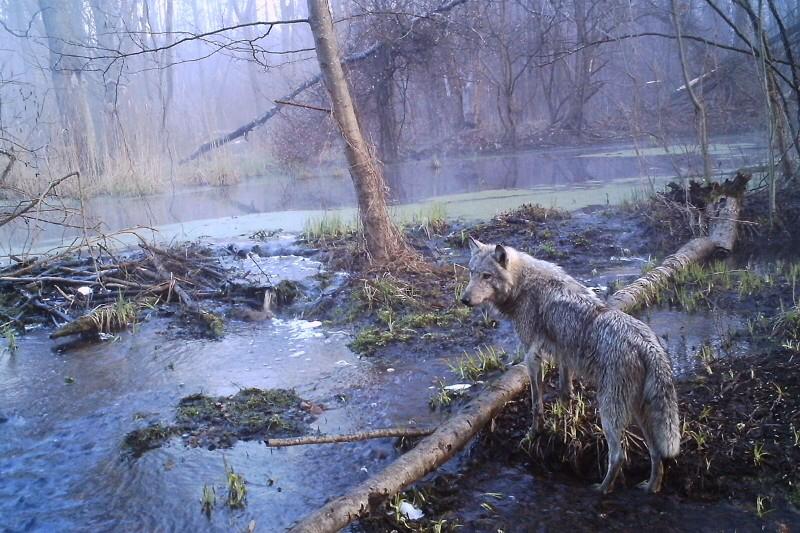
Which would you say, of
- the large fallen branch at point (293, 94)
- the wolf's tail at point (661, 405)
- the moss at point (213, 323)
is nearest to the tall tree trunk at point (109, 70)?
the large fallen branch at point (293, 94)

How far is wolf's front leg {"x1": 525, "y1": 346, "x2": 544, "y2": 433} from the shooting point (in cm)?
520

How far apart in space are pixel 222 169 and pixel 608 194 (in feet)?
44.9

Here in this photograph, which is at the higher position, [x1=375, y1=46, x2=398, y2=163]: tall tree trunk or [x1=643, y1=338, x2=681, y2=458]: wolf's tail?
[x1=375, y1=46, x2=398, y2=163]: tall tree trunk

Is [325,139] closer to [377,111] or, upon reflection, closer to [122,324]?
[377,111]

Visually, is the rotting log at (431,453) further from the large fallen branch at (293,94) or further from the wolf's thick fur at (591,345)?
the large fallen branch at (293,94)

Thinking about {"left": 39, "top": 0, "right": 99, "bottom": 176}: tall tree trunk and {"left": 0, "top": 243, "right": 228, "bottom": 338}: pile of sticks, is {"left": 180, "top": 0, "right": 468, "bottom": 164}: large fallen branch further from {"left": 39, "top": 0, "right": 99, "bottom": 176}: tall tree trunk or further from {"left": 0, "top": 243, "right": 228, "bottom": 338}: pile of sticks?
{"left": 0, "top": 243, "right": 228, "bottom": 338}: pile of sticks

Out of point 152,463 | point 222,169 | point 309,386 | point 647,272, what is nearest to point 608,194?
point 647,272

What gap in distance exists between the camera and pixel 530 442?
5.16 m

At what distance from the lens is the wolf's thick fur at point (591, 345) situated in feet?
14.3

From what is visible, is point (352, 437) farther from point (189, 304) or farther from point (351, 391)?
point (189, 304)

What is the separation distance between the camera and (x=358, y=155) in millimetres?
9555

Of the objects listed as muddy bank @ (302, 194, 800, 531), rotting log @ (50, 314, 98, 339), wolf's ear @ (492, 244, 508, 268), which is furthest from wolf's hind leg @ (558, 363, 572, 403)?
rotting log @ (50, 314, 98, 339)

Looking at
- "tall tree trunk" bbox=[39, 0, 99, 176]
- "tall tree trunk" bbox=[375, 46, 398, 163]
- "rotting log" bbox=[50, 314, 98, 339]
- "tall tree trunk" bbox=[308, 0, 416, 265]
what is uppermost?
"tall tree trunk" bbox=[39, 0, 99, 176]

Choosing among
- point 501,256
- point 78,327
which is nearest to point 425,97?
point 78,327
